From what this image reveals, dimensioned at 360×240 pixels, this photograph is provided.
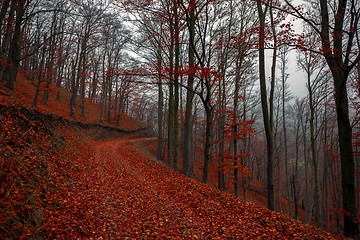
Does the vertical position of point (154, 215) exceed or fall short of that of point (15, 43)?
it falls short

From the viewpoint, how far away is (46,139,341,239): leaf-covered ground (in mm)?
4195

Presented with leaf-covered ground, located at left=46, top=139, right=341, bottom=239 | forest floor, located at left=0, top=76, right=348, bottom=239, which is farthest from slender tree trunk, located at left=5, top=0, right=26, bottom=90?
leaf-covered ground, located at left=46, top=139, right=341, bottom=239

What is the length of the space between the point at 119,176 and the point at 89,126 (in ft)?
45.1

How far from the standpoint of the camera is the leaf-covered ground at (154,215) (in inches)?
165

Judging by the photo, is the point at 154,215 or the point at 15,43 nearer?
the point at 154,215

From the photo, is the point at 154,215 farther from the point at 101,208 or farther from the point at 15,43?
the point at 15,43

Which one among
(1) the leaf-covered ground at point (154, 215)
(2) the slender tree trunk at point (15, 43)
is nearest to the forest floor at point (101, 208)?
(1) the leaf-covered ground at point (154, 215)

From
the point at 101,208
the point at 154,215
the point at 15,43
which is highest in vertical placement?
the point at 15,43

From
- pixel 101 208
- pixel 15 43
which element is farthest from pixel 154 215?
pixel 15 43

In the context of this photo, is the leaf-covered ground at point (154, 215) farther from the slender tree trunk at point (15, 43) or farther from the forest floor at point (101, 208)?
the slender tree trunk at point (15, 43)

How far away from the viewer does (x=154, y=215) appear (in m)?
A: 5.15

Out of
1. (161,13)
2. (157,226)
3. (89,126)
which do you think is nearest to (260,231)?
(157,226)

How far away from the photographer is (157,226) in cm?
461

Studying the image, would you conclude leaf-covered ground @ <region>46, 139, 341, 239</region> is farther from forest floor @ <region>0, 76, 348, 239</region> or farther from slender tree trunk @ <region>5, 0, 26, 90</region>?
slender tree trunk @ <region>5, 0, 26, 90</region>
